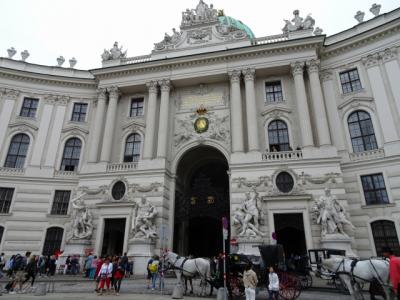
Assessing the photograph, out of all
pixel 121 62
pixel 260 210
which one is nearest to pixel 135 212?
pixel 260 210

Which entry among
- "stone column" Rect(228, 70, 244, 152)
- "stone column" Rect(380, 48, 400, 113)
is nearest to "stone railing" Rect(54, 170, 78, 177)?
"stone column" Rect(228, 70, 244, 152)

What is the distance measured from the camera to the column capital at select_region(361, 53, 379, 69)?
945 inches

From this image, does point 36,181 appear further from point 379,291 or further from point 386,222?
point 386,222

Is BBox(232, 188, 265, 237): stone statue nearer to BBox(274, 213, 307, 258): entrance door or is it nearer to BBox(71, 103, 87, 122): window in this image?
BBox(274, 213, 307, 258): entrance door

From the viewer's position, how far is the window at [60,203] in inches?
1046

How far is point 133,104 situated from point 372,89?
22.5 meters

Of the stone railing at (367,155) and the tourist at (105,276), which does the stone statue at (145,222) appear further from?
the stone railing at (367,155)

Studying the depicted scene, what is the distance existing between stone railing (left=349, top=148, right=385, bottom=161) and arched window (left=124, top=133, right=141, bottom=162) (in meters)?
18.8

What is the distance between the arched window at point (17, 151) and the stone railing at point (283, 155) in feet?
76.7

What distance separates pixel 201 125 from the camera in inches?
1044

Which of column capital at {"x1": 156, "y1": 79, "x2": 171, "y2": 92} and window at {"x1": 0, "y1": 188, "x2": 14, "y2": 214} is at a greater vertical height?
column capital at {"x1": 156, "y1": 79, "x2": 171, "y2": 92}

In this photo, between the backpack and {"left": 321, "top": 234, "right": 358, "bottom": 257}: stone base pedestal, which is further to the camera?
{"left": 321, "top": 234, "right": 358, "bottom": 257}: stone base pedestal

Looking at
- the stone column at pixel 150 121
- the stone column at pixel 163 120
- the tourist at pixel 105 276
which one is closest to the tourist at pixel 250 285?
the tourist at pixel 105 276

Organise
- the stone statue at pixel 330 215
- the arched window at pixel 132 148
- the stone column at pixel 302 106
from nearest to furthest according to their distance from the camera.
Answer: the stone statue at pixel 330 215 → the stone column at pixel 302 106 → the arched window at pixel 132 148
